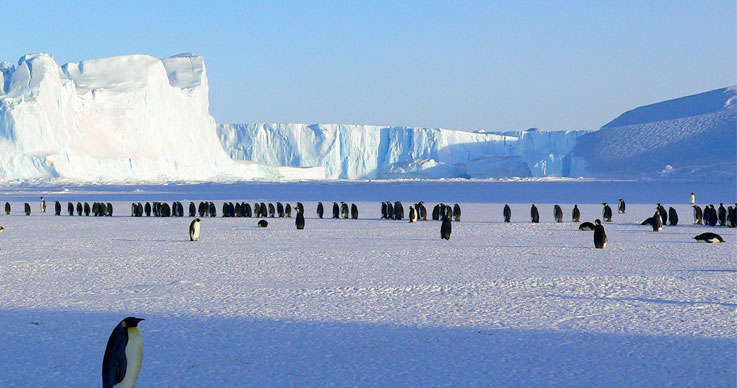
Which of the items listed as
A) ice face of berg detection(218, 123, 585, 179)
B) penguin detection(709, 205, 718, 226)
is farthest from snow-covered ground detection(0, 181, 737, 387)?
ice face of berg detection(218, 123, 585, 179)

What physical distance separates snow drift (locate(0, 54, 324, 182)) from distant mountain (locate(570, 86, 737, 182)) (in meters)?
23.4

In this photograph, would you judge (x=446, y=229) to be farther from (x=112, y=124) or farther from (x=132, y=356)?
(x=112, y=124)

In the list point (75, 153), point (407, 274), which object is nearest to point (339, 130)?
point (75, 153)

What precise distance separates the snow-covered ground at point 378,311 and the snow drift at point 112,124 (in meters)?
37.9

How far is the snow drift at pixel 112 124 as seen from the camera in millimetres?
46375

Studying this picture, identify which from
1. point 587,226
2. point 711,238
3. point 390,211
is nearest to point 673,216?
point 587,226

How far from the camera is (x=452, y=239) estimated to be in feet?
39.7

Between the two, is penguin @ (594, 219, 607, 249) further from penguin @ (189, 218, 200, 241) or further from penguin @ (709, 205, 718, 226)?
penguin @ (189, 218, 200, 241)

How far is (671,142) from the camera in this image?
56.5 metres

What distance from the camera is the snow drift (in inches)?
1826

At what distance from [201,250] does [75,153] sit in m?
41.7

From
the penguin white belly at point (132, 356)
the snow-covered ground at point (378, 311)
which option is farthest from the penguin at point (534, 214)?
the penguin white belly at point (132, 356)

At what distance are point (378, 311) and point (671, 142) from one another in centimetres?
5587

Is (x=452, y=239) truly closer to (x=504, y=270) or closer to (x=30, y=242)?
(x=504, y=270)
